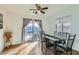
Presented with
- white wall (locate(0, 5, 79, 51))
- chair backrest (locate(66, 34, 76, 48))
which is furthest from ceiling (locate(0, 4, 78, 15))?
chair backrest (locate(66, 34, 76, 48))

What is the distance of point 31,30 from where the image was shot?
6.98ft

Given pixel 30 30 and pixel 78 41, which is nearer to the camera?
pixel 78 41

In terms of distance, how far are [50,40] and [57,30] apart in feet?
0.68

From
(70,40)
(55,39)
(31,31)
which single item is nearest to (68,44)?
(70,40)

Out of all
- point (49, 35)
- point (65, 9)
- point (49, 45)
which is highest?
point (65, 9)

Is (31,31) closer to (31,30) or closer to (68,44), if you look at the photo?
(31,30)

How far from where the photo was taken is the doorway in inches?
82.4

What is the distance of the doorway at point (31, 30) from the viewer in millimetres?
2094

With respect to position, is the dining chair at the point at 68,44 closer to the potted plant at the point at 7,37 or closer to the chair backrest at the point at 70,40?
the chair backrest at the point at 70,40

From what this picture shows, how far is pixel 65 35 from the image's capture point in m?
2.06

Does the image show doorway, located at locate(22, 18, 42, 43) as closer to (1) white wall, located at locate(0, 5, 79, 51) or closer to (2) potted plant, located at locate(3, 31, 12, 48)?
(1) white wall, located at locate(0, 5, 79, 51)

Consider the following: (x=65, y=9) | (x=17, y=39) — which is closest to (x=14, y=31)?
(x=17, y=39)

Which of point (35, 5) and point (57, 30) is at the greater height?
point (35, 5)
